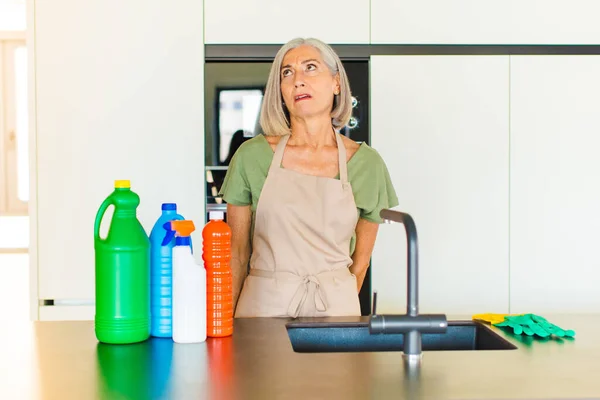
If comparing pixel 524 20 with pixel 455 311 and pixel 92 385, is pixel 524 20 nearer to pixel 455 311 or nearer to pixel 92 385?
pixel 455 311

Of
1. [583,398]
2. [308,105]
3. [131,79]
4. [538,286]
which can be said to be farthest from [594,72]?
[583,398]

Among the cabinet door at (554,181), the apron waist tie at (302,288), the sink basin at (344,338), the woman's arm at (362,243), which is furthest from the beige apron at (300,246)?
the cabinet door at (554,181)

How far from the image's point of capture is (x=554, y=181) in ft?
9.30

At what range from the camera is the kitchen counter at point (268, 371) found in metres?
1.19

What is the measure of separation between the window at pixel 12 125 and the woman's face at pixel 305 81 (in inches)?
153

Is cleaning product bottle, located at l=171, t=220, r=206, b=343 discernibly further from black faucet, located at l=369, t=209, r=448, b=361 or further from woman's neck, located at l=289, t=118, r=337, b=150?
woman's neck, located at l=289, t=118, r=337, b=150

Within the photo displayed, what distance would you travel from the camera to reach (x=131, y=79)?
8.85 feet

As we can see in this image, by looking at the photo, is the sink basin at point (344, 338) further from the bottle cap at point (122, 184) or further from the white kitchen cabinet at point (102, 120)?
the white kitchen cabinet at point (102, 120)

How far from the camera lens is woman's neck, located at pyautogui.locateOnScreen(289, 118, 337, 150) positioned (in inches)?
83.6

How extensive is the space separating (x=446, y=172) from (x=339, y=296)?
0.97m

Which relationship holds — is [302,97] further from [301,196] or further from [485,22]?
[485,22]

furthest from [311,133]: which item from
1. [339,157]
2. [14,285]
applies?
[14,285]

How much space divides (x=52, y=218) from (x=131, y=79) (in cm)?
57

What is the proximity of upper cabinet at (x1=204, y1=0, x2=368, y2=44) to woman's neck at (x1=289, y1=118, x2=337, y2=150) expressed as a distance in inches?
27.0
